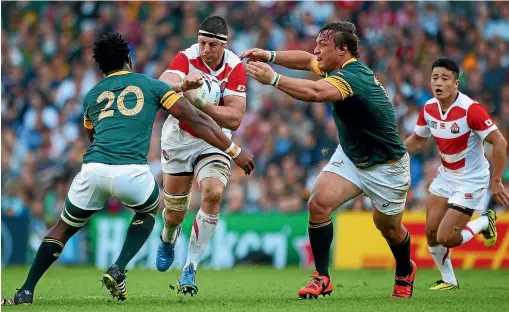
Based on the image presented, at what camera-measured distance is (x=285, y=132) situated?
19688 millimetres

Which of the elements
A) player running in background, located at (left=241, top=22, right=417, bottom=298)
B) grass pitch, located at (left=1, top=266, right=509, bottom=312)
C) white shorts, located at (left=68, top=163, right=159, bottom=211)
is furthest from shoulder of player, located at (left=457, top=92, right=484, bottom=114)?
A: white shorts, located at (left=68, top=163, right=159, bottom=211)

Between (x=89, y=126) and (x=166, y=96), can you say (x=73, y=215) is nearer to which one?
(x=89, y=126)

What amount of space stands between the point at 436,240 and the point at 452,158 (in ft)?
3.41

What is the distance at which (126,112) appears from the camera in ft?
30.3

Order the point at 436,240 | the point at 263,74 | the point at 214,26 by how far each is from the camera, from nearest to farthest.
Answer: the point at 263,74 → the point at 214,26 → the point at 436,240

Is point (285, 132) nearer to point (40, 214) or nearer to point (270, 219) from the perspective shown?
point (270, 219)

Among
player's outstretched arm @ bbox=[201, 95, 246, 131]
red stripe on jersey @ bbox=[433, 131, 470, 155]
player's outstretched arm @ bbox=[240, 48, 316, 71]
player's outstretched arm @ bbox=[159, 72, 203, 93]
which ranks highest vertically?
player's outstretched arm @ bbox=[240, 48, 316, 71]

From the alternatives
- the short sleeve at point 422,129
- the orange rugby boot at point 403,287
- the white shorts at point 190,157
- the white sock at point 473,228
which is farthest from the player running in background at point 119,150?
the white sock at point 473,228

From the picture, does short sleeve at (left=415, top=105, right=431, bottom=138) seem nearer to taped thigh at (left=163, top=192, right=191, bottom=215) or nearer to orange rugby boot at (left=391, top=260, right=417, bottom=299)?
orange rugby boot at (left=391, top=260, right=417, bottom=299)

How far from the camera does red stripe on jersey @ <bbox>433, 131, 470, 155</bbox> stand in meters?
12.0

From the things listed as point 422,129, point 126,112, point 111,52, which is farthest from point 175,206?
point 422,129

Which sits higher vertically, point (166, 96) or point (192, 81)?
point (192, 81)

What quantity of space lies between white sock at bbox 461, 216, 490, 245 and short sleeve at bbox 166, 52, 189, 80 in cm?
414

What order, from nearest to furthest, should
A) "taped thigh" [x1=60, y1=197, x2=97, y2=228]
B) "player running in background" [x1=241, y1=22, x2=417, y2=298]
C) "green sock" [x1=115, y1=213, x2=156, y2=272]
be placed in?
"taped thigh" [x1=60, y1=197, x2=97, y2=228] < "green sock" [x1=115, y1=213, x2=156, y2=272] < "player running in background" [x1=241, y1=22, x2=417, y2=298]
